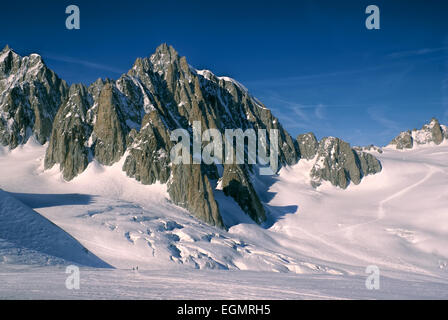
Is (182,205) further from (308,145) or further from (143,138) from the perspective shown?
(308,145)

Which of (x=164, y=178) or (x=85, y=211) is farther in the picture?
(x=164, y=178)

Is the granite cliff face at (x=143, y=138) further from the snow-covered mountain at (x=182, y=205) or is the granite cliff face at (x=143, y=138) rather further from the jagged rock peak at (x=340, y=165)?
the jagged rock peak at (x=340, y=165)

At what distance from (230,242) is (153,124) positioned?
120ft

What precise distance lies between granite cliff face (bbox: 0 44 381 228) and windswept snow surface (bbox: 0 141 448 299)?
3.66m

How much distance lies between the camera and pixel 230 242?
44688 millimetres

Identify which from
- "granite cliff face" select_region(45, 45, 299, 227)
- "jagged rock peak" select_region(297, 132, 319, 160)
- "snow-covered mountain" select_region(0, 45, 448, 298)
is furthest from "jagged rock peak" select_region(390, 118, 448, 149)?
"granite cliff face" select_region(45, 45, 299, 227)

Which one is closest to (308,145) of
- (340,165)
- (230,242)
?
(340,165)

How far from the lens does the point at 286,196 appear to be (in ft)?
305

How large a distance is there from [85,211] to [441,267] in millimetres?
57288

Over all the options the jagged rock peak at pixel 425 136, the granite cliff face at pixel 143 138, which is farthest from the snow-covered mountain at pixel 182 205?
the jagged rock peak at pixel 425 136

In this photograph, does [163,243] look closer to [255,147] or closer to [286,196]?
[286,196]

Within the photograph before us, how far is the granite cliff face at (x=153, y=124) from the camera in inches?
2544

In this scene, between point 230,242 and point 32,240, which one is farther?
point 230,242
